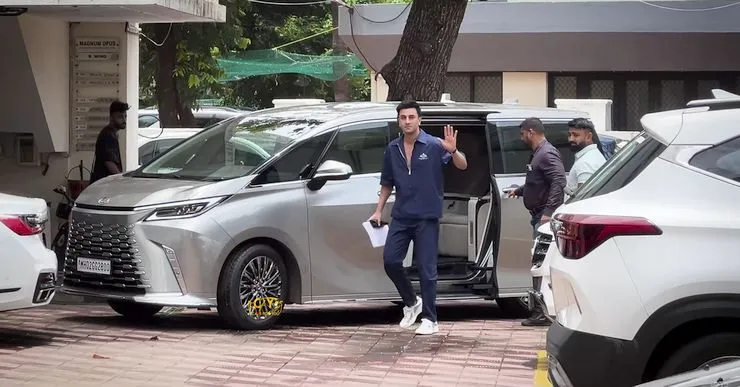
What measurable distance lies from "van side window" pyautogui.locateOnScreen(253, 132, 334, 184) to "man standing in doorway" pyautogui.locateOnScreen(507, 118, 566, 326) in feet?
5.71

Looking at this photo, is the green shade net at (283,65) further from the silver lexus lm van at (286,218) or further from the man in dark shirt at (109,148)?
the silver lexus lm van at (286,218)

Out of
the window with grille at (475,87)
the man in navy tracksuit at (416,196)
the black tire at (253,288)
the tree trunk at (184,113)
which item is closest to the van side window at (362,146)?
the man in navy tracksuit at (416,196)

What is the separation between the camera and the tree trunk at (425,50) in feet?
44.2

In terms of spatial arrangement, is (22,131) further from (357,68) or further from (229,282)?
(357,68)

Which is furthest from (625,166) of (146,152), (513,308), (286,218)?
(146,152)

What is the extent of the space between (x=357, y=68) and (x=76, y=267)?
23117 millimetres

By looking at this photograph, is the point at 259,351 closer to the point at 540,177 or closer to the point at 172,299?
the point at 172,299

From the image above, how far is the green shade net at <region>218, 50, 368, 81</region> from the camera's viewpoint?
3030 cm

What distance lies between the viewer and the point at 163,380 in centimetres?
812

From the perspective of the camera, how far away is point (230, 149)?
10.8 metres

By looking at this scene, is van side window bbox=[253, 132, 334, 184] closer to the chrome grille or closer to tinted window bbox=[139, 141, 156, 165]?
the chrome grille

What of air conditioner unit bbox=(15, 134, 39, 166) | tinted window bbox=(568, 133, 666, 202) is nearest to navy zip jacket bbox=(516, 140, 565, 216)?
tinted window bbox=(568, 133, 666, 202)

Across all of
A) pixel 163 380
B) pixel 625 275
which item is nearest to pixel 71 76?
pixel 163 380

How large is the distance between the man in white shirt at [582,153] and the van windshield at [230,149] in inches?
89.3
